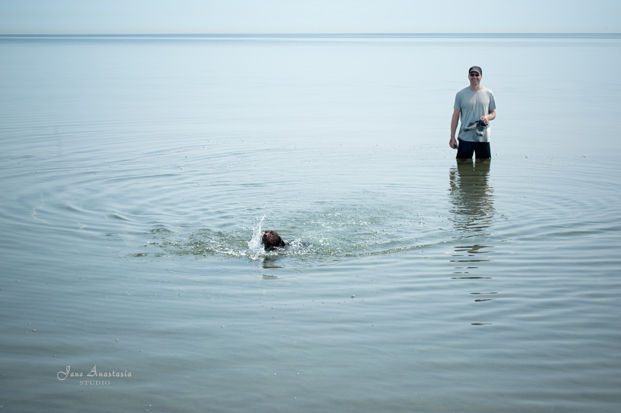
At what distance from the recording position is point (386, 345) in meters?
5.46

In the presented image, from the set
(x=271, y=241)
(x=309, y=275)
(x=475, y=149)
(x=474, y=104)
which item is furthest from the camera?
(x=475, y=149)

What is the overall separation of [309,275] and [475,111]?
257 inches

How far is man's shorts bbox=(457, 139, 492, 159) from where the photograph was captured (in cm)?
1283

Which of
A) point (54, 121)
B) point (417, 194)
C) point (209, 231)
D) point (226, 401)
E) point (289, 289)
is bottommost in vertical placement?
point (226, 401)

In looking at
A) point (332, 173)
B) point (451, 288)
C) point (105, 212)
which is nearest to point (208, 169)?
point (332, 173)

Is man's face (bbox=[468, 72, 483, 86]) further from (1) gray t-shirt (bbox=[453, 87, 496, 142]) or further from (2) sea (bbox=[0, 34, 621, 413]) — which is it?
(2) sea (bbox=[0, 34, 621, 413])

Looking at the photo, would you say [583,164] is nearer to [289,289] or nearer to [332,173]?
[332,173]

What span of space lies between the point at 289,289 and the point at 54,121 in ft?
55.4

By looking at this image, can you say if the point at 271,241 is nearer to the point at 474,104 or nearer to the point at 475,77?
the point at 475,77

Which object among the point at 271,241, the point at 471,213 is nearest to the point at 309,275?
the point at 271,241

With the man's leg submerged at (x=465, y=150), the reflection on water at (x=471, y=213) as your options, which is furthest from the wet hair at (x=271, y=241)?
the man's leg submerged at (x=465, y=150)

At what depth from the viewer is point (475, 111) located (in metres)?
12.0

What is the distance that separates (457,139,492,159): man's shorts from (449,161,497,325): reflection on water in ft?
1.17

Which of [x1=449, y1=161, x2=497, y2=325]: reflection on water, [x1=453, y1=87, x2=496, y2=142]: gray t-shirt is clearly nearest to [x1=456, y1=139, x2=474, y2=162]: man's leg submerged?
[x1=449, y1=161, x2=497, y2=325]: reflection on water
